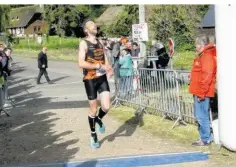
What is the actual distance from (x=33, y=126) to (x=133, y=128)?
7.29ft

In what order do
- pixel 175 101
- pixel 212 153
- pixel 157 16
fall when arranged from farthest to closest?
pixel 157 16, pixel 175 101, pixel 212 153

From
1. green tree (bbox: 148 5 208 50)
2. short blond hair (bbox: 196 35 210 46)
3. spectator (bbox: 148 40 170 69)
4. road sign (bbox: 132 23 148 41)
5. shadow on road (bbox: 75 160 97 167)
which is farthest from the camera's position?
green tree (bbox: 148 5 208 50)

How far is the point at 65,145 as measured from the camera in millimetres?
8211

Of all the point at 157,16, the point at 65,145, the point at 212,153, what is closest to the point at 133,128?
the point at 65,145

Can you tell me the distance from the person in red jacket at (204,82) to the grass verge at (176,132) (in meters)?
0.30

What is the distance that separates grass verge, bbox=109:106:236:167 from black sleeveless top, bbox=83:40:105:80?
1.97 m

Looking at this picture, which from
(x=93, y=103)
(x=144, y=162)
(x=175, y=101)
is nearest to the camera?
(x=144, y=162)

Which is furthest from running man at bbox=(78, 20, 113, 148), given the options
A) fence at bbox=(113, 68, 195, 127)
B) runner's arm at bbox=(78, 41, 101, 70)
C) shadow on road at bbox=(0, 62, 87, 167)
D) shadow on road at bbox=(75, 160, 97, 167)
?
fence at bbox=(113, 68, 195, 127)

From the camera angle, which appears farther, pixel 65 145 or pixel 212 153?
pixel 65 145

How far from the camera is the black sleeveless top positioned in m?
7.55

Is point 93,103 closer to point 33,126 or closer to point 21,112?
point 33,126

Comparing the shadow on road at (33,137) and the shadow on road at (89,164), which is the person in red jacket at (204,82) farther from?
the shadow on road at (33,137)

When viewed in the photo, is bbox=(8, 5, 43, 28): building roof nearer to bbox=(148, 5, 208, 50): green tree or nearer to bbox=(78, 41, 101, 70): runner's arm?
bbox=(148, 5, 208, 50): green tree
